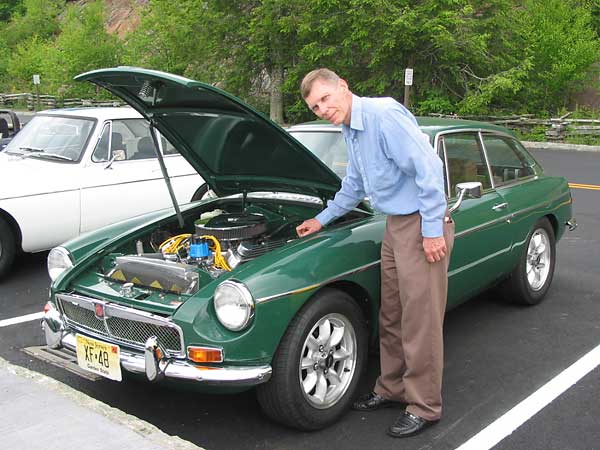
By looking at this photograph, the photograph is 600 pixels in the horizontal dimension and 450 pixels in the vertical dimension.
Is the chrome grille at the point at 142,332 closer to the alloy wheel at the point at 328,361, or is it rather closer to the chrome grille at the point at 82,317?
the chrome grille at the point at 82,317

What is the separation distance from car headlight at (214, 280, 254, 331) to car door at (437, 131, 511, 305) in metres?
1.54

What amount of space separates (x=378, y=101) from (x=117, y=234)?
2075 mm

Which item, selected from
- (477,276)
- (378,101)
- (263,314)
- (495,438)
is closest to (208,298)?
(263,314)

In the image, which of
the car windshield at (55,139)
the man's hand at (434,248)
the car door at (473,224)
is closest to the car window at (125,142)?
the car windshield at (55,139)

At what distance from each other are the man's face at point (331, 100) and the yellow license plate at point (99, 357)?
5.07ft

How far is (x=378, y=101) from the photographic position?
10.5 feet

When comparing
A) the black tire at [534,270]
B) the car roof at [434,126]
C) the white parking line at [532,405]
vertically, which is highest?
the car roof at [434,126]

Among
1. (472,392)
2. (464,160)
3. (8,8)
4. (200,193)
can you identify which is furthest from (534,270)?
(8,8)

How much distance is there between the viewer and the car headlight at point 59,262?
404 cm

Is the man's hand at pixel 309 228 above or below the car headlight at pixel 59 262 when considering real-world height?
above

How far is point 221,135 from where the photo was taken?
405cm

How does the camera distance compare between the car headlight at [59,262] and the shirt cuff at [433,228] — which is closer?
the shirt cuff at [433,228]

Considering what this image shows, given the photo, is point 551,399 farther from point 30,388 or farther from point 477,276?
point 30,388

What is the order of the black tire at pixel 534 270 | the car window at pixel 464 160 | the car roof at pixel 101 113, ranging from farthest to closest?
1. the car roof at pixel 101 113
2. the black tire at pixel 534 270
3. the car window at pixel 464 160
